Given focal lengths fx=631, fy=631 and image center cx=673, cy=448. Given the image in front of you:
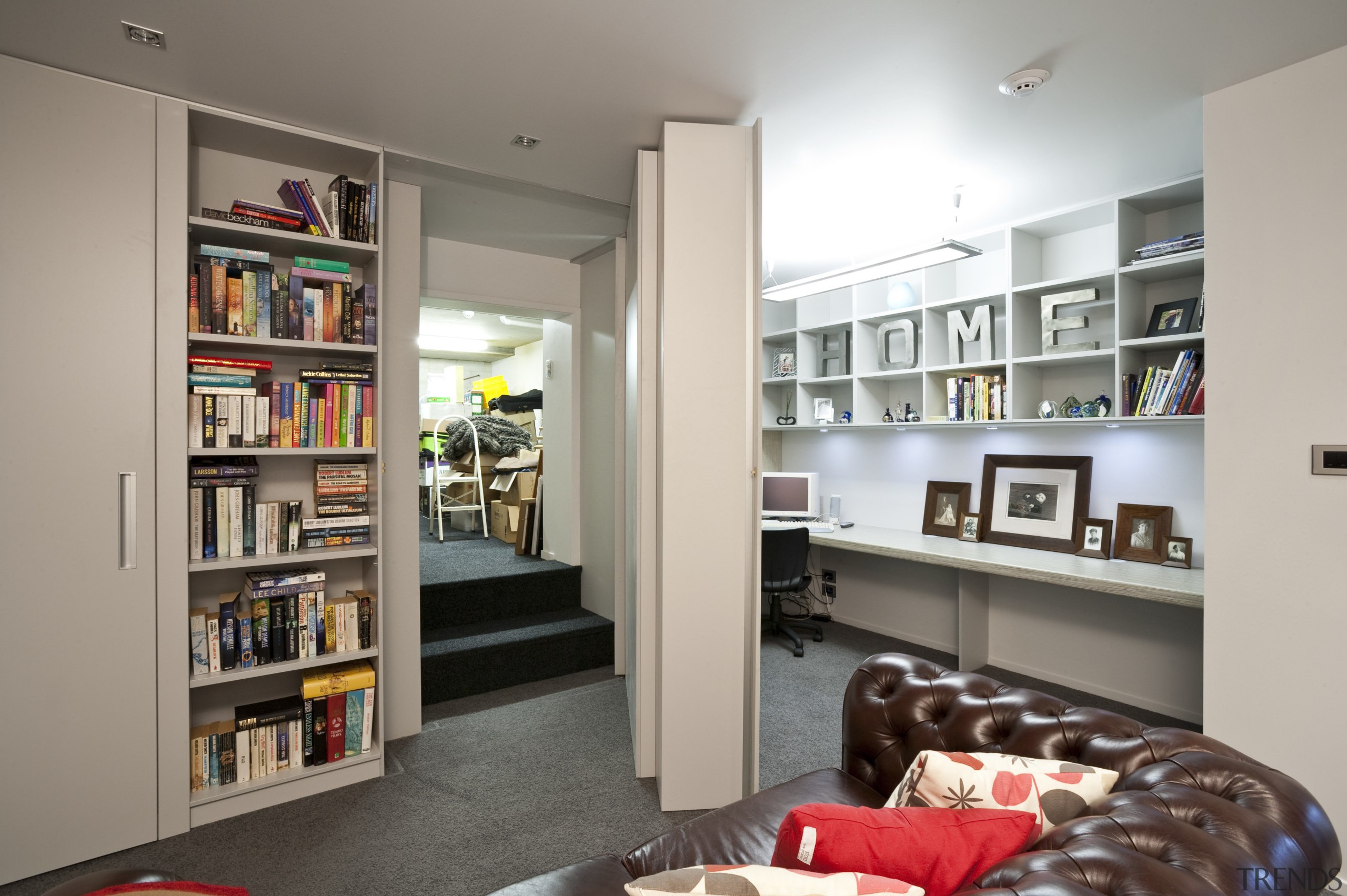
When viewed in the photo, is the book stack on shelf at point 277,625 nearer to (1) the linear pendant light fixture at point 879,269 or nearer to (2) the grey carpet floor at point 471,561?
(2) the grey carpet floor at point 471,561

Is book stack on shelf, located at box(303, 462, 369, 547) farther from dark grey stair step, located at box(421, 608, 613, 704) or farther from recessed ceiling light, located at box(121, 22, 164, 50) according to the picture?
recessed ceiling light, located at box(121, 22, 164, 50)

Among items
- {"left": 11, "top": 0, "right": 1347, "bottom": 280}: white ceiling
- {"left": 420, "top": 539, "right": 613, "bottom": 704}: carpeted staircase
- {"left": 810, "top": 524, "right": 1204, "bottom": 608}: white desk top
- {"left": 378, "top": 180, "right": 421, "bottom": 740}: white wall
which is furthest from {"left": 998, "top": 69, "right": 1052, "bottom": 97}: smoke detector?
{"left": 420, "top": 539, "right": 613, "bottom": 704}: carpeted staircase

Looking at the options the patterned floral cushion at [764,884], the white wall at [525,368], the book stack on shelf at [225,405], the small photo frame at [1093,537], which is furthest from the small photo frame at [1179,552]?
the white wall at [525,368]

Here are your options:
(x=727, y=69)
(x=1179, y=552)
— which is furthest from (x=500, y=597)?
(x=1179, y=552)

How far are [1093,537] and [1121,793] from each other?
9.06 ft

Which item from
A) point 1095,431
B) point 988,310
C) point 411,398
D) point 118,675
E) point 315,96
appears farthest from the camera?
point 988,310

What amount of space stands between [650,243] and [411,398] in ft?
4.53

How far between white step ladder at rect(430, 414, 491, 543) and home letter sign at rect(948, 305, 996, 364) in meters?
3.90

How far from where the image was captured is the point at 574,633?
3688 mm

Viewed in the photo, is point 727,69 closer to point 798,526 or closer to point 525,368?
point 798,526

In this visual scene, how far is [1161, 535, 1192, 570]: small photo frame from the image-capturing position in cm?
302

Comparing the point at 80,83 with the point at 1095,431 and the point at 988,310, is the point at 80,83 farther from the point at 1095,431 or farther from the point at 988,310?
the point at 1095,431

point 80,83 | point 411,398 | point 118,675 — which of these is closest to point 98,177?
point 80,83

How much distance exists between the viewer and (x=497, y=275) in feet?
12.6
